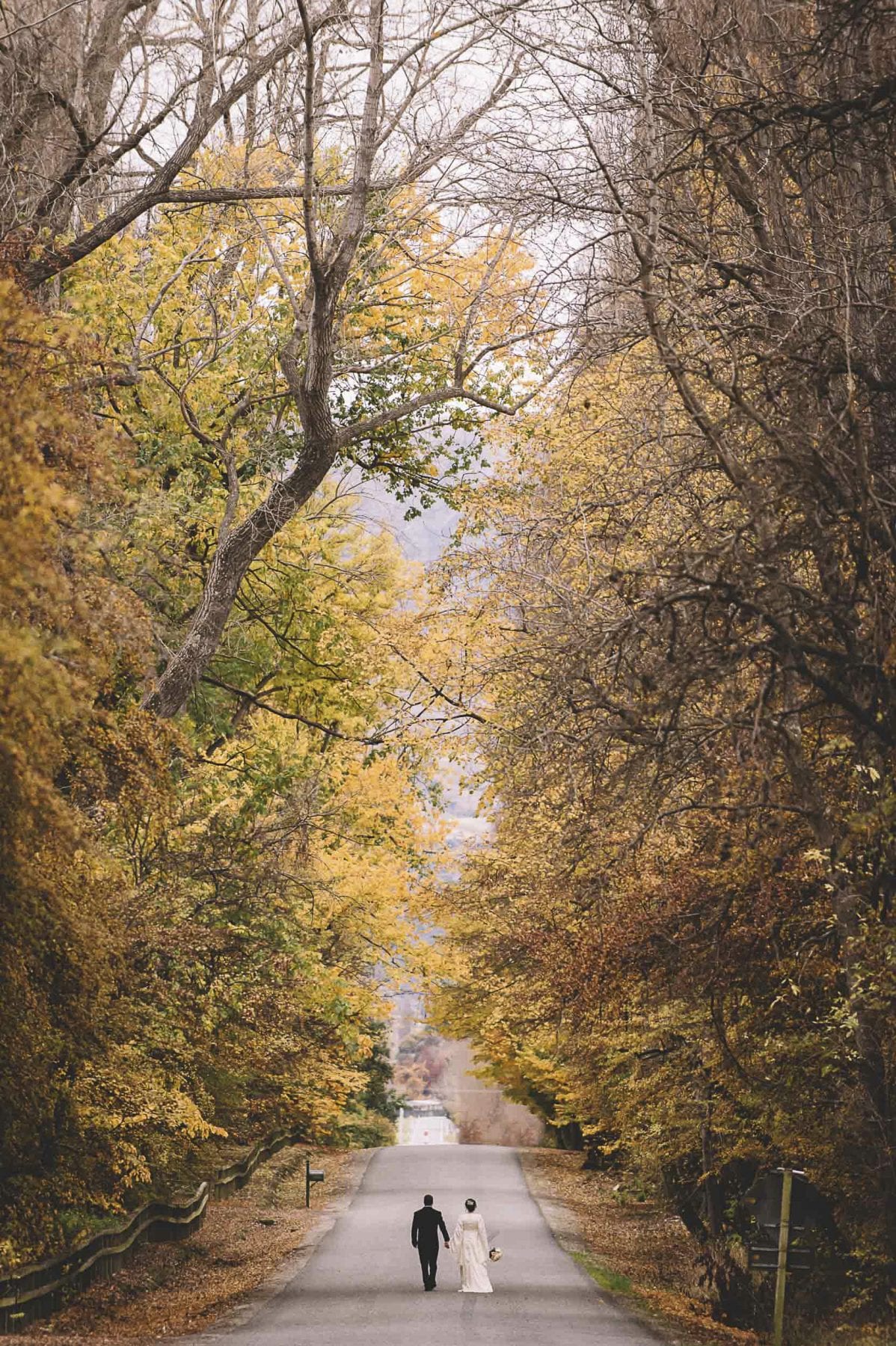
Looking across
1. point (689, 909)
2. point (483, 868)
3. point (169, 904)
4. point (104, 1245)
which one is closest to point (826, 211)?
point (689, 909)

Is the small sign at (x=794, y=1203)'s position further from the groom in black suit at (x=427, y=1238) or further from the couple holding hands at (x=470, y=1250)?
the groom in black suit at (x=427, y=1238)

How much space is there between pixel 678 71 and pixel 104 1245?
15124mm

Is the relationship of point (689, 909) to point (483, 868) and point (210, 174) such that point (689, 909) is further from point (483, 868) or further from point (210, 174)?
point (483, 868)

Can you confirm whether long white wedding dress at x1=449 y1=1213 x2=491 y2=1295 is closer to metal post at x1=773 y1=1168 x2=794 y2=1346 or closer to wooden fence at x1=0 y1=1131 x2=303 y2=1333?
wooden fence at x1=0 y1=1131 x2=303 y2=1333

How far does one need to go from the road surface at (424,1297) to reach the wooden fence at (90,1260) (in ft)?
5.98

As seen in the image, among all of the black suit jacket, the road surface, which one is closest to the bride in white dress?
the road surface

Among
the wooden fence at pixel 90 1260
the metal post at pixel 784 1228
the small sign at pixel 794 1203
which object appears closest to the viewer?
the metal post at pixel 784 1228

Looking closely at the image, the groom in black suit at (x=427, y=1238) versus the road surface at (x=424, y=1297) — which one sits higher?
the groom in black suit at (x=427, y=1238)

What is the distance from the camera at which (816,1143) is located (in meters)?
11.9

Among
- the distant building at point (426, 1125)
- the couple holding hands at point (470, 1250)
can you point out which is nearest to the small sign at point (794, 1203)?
the couple holding hands at point (470, 1250)

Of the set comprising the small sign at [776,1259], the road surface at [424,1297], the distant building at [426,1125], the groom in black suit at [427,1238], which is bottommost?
the road surface at [424,1297]

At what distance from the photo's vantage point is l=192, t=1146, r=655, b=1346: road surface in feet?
47.1

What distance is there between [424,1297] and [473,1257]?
774mm

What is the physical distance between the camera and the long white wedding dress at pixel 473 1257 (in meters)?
18.4
